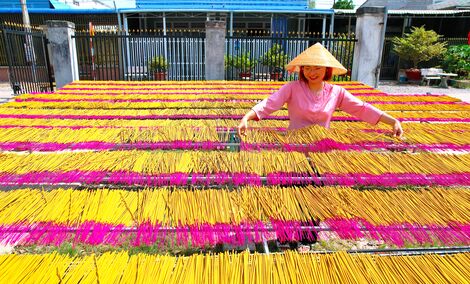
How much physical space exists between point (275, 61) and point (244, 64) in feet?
3.20

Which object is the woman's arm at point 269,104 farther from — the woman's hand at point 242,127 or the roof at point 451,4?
the roof at point 451,4

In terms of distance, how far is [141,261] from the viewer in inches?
36.7

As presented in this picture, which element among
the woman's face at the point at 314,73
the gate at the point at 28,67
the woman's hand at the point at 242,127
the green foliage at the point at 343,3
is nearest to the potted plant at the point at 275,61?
the gate at the point at 28,67

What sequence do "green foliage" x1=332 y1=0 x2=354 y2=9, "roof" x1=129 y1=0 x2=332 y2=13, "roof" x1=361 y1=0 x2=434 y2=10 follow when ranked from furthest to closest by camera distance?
"green foliage" x1=332 y1=0 x2=354 y2=9
"roof" x1=361 y1=0 x2=434 y2=10
"roof" x1=129 y1=0 x2=332 y2=13

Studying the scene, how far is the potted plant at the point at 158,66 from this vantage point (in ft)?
33.9

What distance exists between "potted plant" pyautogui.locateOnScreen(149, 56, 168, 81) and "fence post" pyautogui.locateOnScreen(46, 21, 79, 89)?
3492mm

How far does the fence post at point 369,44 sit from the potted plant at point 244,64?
3.95 metres

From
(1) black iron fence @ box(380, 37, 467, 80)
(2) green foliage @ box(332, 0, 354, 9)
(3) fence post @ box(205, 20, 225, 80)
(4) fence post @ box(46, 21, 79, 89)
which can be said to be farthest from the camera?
(2) green foliage @ box(332, 0, 354, 9)

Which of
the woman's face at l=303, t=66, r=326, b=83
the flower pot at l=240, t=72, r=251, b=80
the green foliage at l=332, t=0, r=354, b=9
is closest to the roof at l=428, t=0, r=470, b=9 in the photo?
the flower pot at l=240, t=72, r=251, b=80

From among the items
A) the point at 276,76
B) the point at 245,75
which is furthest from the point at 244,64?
the point at 276,76

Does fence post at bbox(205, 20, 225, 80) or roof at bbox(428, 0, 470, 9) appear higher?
roof at bbox(428, 0, 470, 9)

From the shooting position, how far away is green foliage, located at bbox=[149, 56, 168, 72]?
10313 mm

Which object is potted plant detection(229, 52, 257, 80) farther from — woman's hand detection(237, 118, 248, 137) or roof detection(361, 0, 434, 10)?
roof detection(361, 0, 434, 10)

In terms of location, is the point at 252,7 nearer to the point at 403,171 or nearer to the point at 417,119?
the point at 417,119
